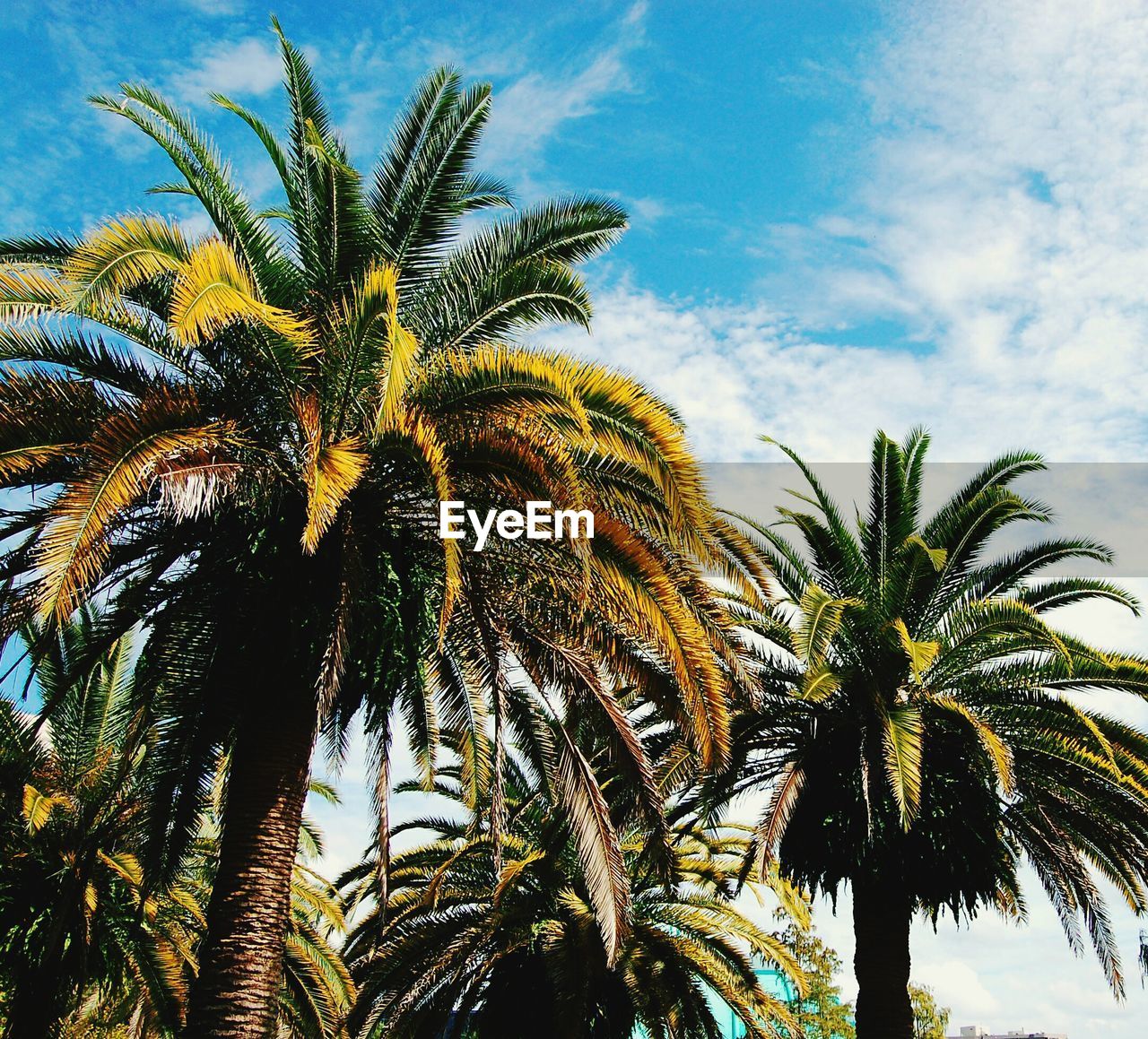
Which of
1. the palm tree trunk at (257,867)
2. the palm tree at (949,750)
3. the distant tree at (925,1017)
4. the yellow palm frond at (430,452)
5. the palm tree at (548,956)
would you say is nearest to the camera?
the yellow palm frond at (430,452)

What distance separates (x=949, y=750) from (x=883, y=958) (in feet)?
→ 9.58

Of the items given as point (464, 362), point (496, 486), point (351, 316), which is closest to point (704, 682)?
point (496, 486)

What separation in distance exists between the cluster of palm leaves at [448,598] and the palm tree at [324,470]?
0.04 metres

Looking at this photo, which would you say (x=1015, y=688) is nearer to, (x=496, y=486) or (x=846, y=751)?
(x=846, y=751)

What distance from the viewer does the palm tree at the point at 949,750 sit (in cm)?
1503

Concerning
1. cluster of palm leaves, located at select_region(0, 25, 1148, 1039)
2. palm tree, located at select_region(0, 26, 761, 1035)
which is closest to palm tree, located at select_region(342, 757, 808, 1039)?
cluster of palm leaves, located at select_region(0, 25, 1148, 1039)

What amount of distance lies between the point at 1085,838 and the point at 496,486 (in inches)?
423

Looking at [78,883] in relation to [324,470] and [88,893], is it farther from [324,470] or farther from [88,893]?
[324,470]

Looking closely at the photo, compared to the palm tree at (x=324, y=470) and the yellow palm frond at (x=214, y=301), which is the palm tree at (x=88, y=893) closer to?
the palm tree at (x=324, y=470)

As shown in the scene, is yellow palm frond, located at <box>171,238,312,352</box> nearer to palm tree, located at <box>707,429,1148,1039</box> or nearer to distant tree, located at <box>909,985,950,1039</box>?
palm tree, located at <box>707,429,1148,1039</box>

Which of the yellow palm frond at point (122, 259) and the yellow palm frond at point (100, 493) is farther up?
the yellow palm frond at point (122, 259)

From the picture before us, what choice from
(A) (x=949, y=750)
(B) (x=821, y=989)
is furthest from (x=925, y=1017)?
(A) (x=949, y=750)

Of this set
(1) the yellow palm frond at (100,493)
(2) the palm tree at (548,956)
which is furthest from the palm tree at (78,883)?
(1) the yellow palm frond at (100,493)

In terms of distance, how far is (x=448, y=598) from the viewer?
867 cm
